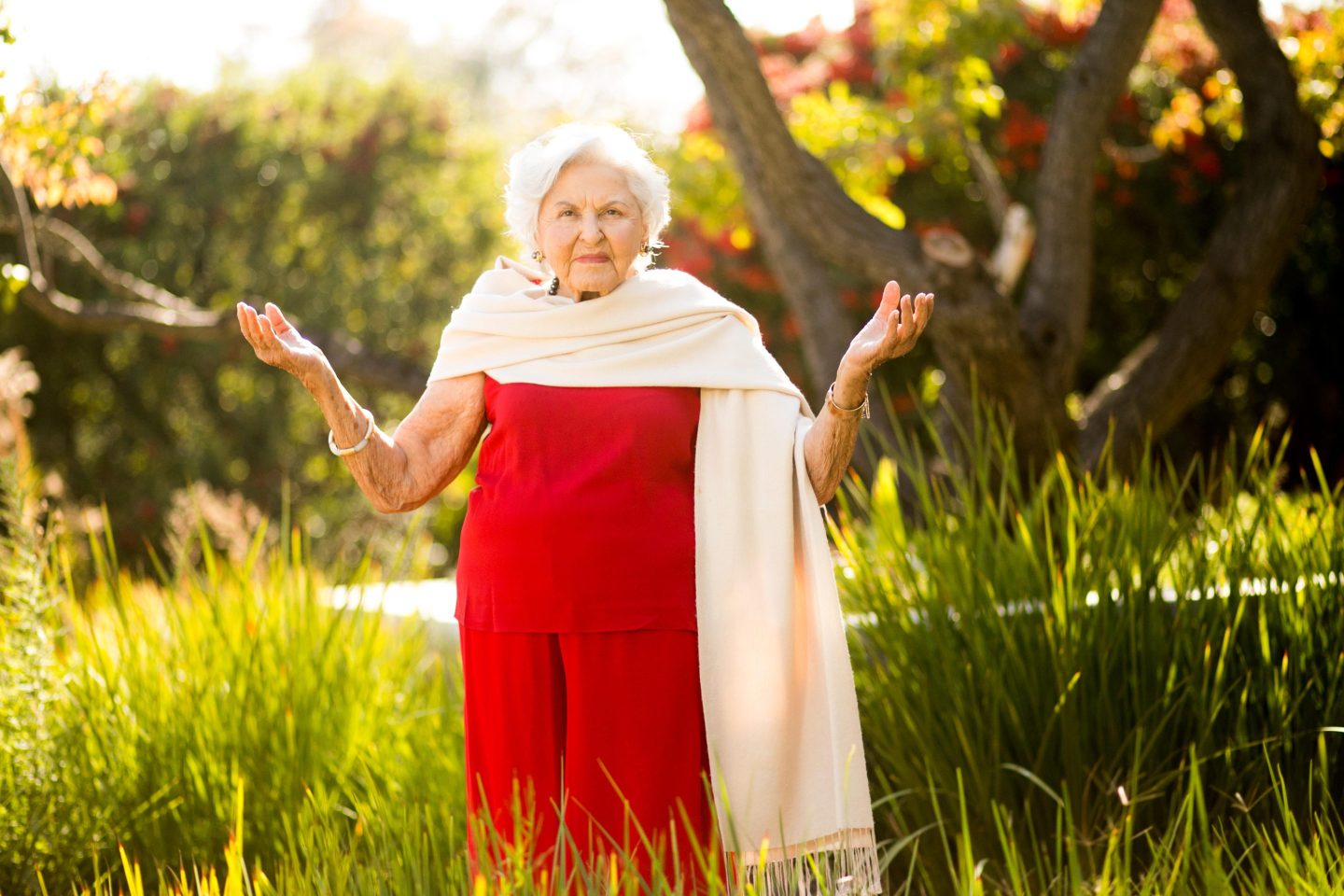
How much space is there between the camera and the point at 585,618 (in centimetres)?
262

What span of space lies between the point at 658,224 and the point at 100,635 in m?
2.43

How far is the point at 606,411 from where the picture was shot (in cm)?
270

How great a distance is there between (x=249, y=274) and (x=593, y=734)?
23.5 feet

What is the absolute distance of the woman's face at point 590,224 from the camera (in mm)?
2723

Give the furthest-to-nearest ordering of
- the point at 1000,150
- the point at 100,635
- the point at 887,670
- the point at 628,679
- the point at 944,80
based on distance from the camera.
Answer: the point at 1000,150 → the point at 944,80 → the point at 100,635 → the point at 887,670 → the point at 628,679

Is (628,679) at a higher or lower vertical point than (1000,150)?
lower

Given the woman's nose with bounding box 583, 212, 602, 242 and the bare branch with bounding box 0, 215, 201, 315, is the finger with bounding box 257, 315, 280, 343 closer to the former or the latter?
the woman's nose with bounding box 583, 212, 602, 242

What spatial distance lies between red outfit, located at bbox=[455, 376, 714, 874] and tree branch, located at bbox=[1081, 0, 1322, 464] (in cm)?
270

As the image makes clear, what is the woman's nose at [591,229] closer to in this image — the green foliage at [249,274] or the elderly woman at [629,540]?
the elderly woman at [629,540]

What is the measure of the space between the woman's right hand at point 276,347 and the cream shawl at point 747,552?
1.12 ft

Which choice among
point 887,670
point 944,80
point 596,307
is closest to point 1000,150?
point 944,80

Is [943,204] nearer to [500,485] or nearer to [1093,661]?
[1093,661]

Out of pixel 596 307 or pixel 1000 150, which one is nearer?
pixel 596 307

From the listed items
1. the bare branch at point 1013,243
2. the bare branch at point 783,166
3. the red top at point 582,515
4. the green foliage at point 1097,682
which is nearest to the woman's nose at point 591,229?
the red top at point 582,515
